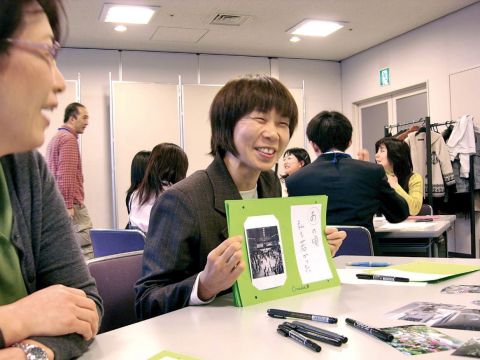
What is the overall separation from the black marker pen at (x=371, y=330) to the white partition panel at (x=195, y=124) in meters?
5.87

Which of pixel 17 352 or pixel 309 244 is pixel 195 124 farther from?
pixel 17 352

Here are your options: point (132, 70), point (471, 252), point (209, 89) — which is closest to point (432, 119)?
point (471, 252)

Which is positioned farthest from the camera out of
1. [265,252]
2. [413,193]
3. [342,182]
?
[413,193]

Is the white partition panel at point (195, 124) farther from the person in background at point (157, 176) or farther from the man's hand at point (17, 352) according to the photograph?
the man's hand at point (17, 352)

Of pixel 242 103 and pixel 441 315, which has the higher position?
pixel 242 103

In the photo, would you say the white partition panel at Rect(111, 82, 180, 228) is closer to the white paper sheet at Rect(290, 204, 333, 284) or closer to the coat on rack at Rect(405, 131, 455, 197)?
the coat on rack at Rect(405, 131, 455, 197)

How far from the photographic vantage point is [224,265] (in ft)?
3.61

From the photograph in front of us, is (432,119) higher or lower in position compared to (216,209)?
higher

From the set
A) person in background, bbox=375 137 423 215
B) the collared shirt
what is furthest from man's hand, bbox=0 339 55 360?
the collared shirt

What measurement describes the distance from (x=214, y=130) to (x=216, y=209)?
11.9 inches

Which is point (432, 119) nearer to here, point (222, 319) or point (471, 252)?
point (471, 252)

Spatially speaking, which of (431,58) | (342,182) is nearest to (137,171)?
(342,182)

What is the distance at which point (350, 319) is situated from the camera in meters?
0.99

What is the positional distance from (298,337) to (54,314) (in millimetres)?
445
